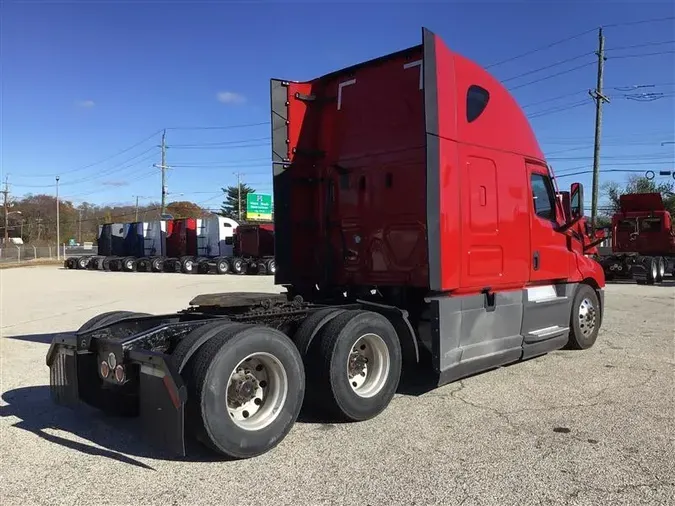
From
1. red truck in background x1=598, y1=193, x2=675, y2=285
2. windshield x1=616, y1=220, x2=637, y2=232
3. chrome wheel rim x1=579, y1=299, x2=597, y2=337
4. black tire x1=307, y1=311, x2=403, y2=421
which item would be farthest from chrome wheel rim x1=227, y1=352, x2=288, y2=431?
windshield x1=616, y1=220, x2=637, y2=232

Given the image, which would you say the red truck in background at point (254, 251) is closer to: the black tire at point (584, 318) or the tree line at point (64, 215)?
the black tire at point (584, 318)

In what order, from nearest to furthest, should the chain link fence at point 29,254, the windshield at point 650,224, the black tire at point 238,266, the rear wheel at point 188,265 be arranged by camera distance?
1. the windshield at point 650,224
2. the black tire at point 238,266
3. the rear wheel at point 188,265
4. the chain link fence at point 29,254

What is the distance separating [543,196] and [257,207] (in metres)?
60.9

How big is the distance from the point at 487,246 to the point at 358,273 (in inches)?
61.4

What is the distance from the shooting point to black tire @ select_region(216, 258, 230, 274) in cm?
3609

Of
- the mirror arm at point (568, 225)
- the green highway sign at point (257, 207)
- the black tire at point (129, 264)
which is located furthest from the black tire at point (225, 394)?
the green highway sign at point (257, 207)

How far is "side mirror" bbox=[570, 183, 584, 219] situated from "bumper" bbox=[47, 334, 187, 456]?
604cm

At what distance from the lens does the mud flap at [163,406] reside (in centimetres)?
381

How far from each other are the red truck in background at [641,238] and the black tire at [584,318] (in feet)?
50.4

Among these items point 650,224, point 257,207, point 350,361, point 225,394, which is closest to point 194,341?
point 225,394

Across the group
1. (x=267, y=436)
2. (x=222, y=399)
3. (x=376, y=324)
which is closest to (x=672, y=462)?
(x=376, y=324)

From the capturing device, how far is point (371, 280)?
6.64 metres

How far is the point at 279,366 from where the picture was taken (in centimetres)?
449

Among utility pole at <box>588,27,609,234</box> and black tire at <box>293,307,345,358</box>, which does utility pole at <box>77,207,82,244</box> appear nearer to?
utility pole at <box>588,27,609,234</box>
